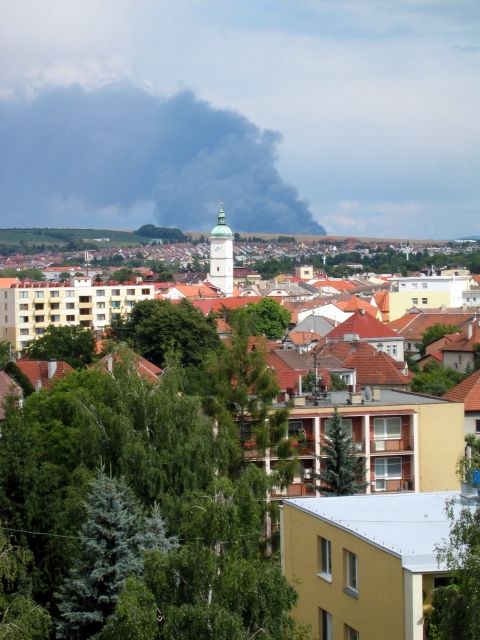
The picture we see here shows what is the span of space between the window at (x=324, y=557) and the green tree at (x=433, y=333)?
204 feet

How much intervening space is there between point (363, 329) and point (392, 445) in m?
47.0

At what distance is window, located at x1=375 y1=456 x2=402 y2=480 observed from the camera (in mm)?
33000

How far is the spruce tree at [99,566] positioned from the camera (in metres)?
19.8

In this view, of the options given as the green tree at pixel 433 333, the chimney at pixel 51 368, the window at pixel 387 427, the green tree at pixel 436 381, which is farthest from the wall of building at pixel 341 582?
the green tree at pixel 433 333

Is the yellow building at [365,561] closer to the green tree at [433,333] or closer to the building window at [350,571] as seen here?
the building window at [350,571]

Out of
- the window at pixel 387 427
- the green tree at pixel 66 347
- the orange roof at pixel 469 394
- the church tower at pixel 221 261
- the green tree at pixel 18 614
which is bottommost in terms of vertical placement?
the green tree at pixel 18 614

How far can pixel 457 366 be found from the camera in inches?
2763

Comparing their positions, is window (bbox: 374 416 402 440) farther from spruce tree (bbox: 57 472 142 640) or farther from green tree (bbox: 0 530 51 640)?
green tree (bbox: 0 530 51 640)

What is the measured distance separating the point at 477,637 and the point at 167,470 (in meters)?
12.9

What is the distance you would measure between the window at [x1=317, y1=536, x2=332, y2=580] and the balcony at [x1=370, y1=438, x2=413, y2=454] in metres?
14.3

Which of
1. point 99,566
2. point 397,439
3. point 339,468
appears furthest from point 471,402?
point 99,566

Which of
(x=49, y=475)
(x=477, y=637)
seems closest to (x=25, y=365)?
(x=49, y=475)

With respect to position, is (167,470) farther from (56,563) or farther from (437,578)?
(437,578)

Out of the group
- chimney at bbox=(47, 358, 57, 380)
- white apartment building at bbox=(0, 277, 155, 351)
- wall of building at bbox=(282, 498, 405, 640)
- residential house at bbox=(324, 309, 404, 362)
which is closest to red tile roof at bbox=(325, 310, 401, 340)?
residential house at bbox=(324, 309, 404, 362)
